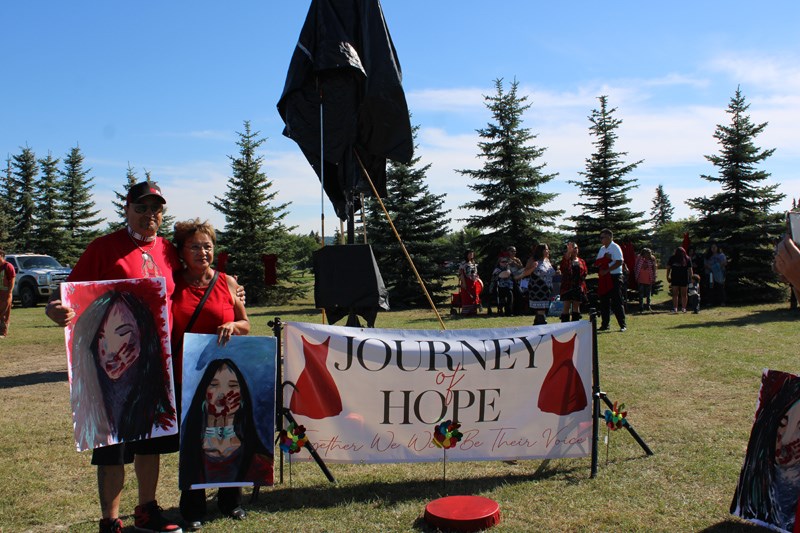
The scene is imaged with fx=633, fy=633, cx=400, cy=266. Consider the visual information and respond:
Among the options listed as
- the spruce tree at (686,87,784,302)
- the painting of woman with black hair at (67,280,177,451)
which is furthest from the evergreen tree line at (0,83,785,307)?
the painting of woman with black hair at (67,280,177,451)

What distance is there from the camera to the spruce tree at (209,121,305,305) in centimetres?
A: 2941

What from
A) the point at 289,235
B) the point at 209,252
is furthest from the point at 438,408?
the point at 289,235

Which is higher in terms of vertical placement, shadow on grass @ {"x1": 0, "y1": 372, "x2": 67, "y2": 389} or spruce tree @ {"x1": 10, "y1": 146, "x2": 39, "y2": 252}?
spruce tree @ {"x1": 10, "y1": 146, "x2": 39, "y2": 252}

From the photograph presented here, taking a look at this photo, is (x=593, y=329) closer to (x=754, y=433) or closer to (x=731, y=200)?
(x=754, y=433)

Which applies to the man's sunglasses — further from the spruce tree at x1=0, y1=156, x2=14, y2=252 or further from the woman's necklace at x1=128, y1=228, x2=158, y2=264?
the spruce tree at x1=0, y1=156, x2=14, y2=252

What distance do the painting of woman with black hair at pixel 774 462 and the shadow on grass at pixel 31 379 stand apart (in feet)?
29.0

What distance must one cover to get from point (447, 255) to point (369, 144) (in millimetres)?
19742

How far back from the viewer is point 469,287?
18.8 meters

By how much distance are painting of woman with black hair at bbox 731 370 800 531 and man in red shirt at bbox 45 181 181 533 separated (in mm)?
3467

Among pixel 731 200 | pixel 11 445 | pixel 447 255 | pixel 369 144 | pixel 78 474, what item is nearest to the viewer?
pixel 78 474

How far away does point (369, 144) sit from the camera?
21.4 ft

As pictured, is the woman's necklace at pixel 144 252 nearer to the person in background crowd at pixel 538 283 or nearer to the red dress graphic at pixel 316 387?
the red dress graphic at pixel 316 387

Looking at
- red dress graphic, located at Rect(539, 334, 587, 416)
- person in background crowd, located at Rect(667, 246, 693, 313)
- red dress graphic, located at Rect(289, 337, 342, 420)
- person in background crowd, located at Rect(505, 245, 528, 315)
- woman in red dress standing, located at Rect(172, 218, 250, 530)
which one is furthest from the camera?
person in background crowd, located at Rect(505, 245, 528, 315)

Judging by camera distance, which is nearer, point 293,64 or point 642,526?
point 642,526
